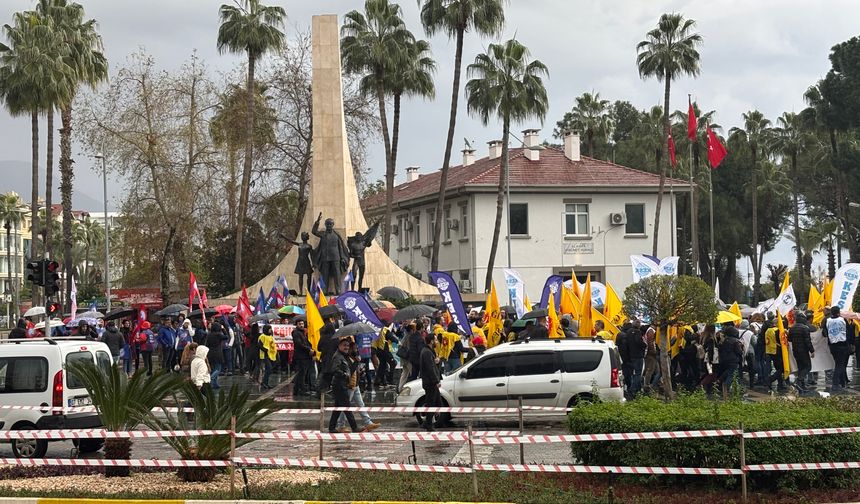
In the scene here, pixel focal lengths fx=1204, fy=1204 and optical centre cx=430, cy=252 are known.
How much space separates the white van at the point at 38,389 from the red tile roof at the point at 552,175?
41087 millimetres

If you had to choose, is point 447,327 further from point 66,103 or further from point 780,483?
point 66,103

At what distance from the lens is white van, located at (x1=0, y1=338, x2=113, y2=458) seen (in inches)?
575

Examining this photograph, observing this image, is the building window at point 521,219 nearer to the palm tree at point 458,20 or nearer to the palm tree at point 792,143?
the palm tree at point 458,20

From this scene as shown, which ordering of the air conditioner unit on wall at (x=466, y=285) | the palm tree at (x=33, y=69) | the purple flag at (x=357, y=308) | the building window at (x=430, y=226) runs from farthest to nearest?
1. the building window at (x=430, y=226)
2. the air conditioner unit on wall at (x=466, y=285)
3. the palm tree at (x=33, y=69)
4. the purple flag at (x=357, y=308)

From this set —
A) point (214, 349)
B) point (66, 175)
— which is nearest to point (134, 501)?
point (214, 349)

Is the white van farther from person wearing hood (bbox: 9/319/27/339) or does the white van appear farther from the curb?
person wearing hood (bbox: 9/319/27/339)

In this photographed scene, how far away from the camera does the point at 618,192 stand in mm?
57281

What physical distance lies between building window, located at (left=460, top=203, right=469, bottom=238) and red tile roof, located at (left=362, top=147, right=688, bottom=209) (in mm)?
1134

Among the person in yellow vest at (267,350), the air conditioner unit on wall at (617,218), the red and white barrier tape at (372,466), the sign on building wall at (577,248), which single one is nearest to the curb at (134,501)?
the red and white barrier tape at (372,466)

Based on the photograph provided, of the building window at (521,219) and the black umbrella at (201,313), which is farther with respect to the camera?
the building window at (521,219)

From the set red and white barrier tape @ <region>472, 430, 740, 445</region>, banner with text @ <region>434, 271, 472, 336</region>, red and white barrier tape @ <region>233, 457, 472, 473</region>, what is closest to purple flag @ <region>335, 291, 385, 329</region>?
banner with text @ <region>434, 271, 472, 336</region>

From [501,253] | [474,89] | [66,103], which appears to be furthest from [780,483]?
[501,253]

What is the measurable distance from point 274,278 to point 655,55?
73.0ft

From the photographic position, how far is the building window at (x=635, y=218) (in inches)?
2279
